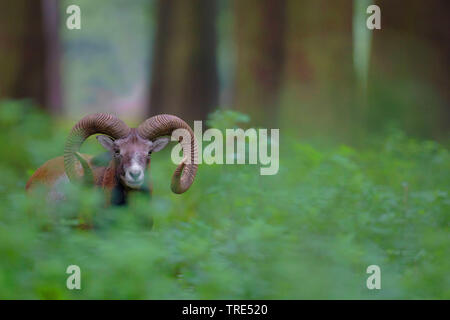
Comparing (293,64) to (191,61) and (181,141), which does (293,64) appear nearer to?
(191,61)

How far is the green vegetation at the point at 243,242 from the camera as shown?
636 cm

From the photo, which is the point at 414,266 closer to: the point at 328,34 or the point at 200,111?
the point at 328,34

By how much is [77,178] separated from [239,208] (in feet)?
6.49

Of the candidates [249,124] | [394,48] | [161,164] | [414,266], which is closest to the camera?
[414,266]

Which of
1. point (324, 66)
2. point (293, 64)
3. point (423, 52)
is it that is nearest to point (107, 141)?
point (324, 66)

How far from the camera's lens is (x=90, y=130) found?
9055 mm

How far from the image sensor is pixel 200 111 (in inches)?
822

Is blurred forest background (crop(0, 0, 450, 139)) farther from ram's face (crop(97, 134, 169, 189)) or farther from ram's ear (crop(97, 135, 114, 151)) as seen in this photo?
ram's ear (crop(97, 135, 114, 151))

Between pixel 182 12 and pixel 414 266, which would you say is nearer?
pixel 414 266

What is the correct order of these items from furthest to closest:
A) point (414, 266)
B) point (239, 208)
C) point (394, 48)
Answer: point (394, 48) < point (239, 208) < point (414, 266)

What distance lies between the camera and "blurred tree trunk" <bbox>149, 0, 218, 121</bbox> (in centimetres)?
2067

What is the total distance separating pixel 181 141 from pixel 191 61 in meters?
11.7

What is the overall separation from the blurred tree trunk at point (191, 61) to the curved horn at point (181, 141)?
11440 millimetres
